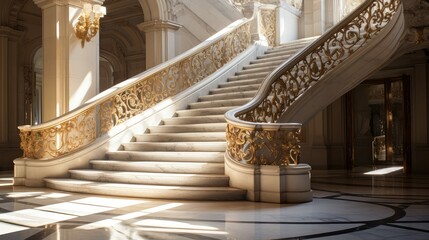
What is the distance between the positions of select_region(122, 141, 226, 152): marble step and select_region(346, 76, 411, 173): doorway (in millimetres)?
5765

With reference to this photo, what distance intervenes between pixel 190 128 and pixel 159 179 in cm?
207

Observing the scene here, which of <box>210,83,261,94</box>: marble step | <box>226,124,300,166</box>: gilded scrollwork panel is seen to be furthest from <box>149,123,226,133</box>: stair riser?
<box>226,124,300,166</box>: gilded scrollwork panel

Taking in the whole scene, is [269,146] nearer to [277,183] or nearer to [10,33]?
[277,183]

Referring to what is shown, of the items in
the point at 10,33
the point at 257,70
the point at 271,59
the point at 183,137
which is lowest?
the point at 183,137

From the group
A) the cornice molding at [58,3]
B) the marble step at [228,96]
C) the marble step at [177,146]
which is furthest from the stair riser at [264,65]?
the cornice molding at [58,3]

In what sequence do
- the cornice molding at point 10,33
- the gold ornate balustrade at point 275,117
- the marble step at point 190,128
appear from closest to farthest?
the gold ornate balustrade at point 275,117 → the marble step at point 190,128 → the cornice molding at point 10,33

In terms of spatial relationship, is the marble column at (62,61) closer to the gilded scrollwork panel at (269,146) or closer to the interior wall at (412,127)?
the gilded scrollwork panel at (269,146)

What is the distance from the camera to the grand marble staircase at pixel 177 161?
6.57 metres

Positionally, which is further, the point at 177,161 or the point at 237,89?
the point at 237,89

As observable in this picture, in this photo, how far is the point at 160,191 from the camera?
645 centimetres

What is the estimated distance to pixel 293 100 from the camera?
777 cm

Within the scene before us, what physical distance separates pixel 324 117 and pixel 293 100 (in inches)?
214

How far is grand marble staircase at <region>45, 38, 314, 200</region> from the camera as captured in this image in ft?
21.6

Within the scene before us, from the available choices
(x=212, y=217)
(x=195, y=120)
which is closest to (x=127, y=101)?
(x=195, y=120)
